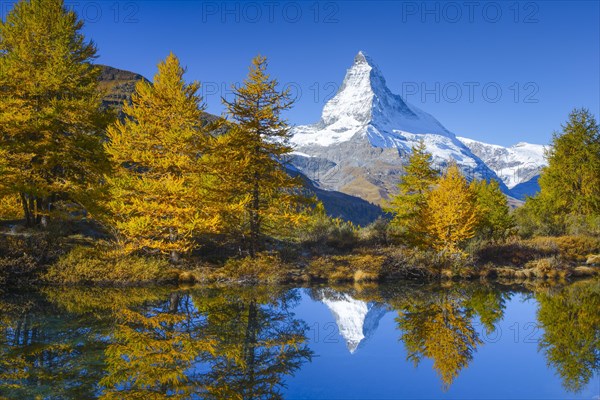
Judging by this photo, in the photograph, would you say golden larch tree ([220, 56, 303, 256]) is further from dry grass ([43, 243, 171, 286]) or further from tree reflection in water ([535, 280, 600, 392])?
tree reflection in water ([535, 280, 600, 392])

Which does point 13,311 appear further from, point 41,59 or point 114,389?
point 41,59

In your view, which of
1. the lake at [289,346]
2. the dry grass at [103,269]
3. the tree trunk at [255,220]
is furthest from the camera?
the tree trunk at [255,220]

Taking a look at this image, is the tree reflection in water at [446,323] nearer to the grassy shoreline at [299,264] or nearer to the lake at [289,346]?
the lake at [289,346]

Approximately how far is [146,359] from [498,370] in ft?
24.5

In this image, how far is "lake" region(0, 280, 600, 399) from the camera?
7.89m

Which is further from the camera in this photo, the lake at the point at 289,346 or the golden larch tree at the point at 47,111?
the golden larch tree at the point at 47,111

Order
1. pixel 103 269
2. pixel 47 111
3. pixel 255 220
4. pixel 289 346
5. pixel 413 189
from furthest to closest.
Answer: pixel 413 189
pixel 255 220
pixel 47 111
pixel 103 269
pixel 289 346

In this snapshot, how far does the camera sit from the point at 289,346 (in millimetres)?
10766

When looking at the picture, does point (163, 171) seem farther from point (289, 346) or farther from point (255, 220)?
point (289, 346)

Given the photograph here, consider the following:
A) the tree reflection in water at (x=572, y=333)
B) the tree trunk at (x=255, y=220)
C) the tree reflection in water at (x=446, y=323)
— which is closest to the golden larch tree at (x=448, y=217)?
the tree reflection in water at (x=446, y=323)

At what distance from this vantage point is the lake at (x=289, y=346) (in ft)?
25.9

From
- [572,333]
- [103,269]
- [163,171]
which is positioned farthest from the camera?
[163,171]

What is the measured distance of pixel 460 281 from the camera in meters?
23.8

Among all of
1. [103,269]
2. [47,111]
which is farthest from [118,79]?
[103,269]
